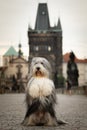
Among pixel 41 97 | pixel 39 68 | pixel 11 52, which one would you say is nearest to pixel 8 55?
pixel 11 52

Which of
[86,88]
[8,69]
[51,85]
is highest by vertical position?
[8,69]

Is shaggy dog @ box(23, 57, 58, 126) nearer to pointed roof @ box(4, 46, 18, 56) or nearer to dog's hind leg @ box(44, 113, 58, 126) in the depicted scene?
dog's hind leg @ box(44, 113, 58, 126)

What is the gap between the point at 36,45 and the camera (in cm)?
11425

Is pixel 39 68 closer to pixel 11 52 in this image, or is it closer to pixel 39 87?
pixel 39 87

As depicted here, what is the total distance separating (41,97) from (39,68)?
0.41 m

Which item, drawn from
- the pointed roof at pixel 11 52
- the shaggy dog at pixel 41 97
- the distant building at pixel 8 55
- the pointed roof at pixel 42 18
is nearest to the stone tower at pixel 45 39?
the pointed roof at pixel 42 18

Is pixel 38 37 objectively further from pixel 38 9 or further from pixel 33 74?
pixel 33 74

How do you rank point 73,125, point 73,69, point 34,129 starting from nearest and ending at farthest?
point 34,129 < point 73,125 < point 73,69

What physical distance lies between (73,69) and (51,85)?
41.4 meters

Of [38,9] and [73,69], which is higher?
[38,9]

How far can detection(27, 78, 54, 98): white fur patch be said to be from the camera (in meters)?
7.47

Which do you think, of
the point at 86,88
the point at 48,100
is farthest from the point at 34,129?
the point at 86,88

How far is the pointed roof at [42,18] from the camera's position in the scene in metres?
111

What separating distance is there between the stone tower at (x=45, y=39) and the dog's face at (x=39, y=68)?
4064 inches
